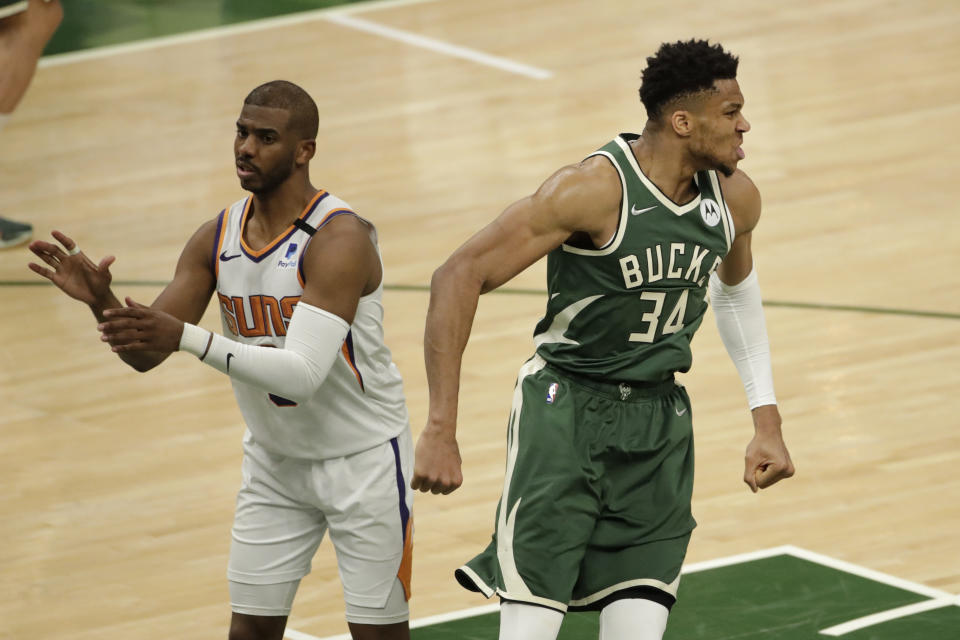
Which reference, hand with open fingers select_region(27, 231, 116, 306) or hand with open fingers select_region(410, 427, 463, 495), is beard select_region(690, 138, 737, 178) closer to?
hand with open fingers select_region(410, 427, 463, 495)

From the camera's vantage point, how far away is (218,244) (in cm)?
487

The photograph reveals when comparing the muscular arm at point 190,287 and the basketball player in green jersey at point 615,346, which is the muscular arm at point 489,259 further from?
the muscular arm at point 190,287

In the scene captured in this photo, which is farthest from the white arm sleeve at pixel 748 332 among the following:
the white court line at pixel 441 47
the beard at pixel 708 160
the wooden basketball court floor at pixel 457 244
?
the white court line at pixel 441 47

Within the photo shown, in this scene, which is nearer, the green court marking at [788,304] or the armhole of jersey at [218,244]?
the armhole of jersey at [218,244]

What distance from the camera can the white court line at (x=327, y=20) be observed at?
45.3ft

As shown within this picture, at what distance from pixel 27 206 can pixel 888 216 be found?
196 inches

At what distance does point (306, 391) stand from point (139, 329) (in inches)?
18.0

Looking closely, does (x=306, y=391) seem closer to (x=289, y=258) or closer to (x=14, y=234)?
(x=289, y=258)

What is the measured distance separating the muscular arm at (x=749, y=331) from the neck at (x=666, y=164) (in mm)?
170

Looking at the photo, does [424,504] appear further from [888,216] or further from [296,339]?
[888,216]

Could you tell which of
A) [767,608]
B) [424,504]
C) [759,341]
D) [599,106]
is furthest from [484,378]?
[599,106]

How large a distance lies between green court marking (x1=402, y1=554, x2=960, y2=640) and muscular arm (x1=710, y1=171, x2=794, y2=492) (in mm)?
1198

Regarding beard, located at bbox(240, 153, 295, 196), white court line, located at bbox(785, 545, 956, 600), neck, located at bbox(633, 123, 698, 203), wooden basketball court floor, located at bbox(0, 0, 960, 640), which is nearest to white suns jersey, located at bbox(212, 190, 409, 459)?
beard, located at bbox(240, 153, 295, 196)

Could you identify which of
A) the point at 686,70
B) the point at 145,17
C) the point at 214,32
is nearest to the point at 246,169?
the point at 686,70
